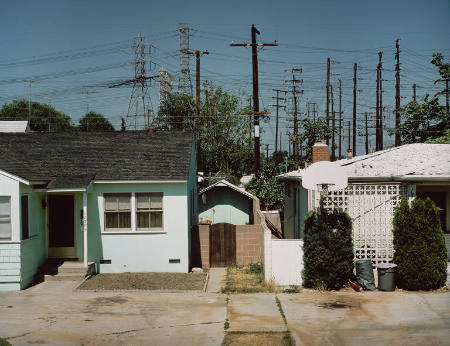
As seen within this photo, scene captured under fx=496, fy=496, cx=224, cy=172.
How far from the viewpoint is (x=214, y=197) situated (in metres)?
27.6

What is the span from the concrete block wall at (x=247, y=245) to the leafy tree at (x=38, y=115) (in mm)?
50303

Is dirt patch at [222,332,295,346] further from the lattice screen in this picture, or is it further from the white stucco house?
the lattice screen

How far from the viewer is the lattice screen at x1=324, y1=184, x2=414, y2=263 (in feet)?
48.5

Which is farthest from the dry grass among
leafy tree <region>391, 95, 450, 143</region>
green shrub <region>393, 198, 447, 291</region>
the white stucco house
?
leafy tree <region>391, 95, 450, 143</region>

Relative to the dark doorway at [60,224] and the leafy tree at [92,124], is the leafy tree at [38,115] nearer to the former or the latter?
the leafy tree at [92,124]

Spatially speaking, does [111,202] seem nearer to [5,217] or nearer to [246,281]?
[5,217]

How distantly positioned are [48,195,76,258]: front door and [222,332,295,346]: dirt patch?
8.62 m

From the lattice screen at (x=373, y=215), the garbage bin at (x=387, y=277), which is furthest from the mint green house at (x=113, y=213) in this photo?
the garbage bin at (x=387, y=277)

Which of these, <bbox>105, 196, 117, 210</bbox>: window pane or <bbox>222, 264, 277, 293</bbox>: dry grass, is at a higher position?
<bbox>105, 196, 117, 210</bbox>: window pane

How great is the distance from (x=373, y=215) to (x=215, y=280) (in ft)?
17.1

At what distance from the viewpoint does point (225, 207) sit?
2756 cm

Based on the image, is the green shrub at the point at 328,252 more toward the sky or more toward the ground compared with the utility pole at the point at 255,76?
more toward the ground

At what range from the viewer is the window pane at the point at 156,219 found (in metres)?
16.6

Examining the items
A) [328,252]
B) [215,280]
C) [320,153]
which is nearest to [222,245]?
[215,280]
